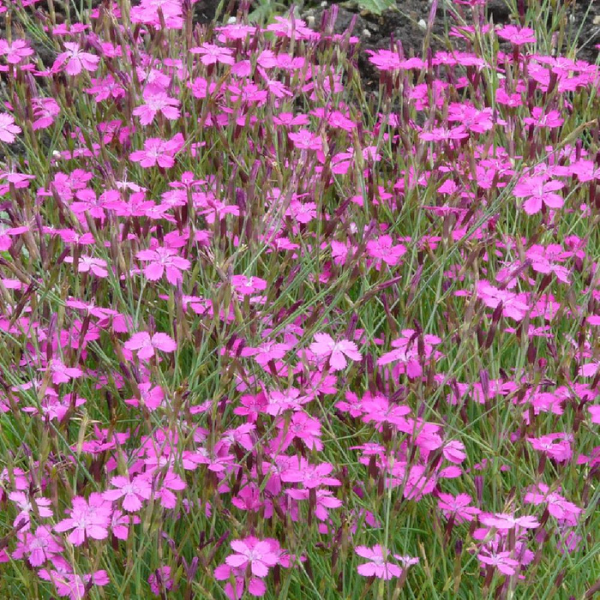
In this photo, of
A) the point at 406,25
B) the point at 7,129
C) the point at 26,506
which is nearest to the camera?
the point at 26,506

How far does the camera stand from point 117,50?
278 cm

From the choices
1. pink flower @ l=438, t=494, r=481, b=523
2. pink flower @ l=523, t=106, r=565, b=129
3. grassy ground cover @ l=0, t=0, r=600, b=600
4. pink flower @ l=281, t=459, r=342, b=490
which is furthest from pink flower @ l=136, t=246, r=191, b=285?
pink flower @ l=523, t=106, r=565, b=129

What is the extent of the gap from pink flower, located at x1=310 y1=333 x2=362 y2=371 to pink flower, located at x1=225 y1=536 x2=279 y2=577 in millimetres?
333

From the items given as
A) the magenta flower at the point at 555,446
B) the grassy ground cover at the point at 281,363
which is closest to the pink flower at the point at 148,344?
the grassy ground cover at the point at 281,363

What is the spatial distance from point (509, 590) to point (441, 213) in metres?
1.10

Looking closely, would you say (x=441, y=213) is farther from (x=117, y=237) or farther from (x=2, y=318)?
(x=2, y=318)

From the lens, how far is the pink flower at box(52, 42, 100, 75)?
2.54m

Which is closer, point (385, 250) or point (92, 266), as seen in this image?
point (92, 266)

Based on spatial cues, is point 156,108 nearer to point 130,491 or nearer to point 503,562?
point 130,491

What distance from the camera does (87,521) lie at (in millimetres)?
1561

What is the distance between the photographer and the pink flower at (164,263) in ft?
6.20

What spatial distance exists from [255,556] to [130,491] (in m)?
0.23

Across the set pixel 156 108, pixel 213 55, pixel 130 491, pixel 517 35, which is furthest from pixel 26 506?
pixel 517 35

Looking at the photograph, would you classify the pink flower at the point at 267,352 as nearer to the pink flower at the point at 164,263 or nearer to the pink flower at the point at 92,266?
the pink flower at the point at 164,263
